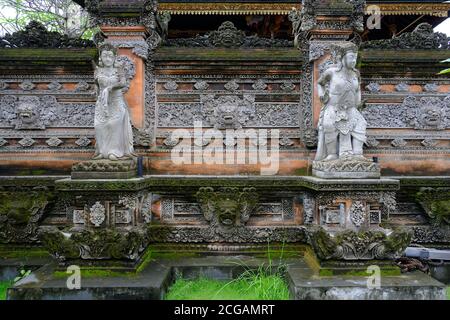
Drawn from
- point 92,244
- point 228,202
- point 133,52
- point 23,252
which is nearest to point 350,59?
point 228,202

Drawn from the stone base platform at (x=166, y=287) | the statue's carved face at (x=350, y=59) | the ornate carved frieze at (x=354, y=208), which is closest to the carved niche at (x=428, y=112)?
the statue's carved face at (x=350, y=59)

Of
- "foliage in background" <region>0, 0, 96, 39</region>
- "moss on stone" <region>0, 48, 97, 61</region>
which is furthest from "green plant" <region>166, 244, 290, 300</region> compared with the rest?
"foliage in background" <region>0, 0, 96, 39</region>

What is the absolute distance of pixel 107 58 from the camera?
5.70 meters

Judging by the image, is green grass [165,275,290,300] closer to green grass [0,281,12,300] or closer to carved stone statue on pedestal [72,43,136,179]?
carved stone statue on pedestal [72,43,136,179]

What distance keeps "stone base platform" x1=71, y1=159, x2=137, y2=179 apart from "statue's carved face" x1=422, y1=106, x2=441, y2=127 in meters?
5.43

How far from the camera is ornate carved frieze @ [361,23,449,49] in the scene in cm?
693

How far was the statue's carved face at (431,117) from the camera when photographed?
678 cm

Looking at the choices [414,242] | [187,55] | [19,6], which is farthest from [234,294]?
[19,6]

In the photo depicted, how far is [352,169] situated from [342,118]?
82cm

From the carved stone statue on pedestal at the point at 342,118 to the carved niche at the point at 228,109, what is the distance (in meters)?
1.42

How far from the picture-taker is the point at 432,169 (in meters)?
6.84

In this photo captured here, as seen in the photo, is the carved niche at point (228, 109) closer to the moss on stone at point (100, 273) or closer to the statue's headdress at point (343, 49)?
the statue's headdress at point (343, 49)
